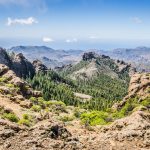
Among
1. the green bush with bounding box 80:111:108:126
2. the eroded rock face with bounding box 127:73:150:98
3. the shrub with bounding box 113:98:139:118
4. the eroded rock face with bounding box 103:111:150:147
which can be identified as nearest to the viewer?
the eroded rock face with bounding box 103:111:150:147

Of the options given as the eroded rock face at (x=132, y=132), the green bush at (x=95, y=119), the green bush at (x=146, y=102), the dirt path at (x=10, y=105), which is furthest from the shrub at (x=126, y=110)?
the eroded rock face at (x=132, y=132)

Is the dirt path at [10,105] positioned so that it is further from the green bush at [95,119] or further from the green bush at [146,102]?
the green bush at [146,102]

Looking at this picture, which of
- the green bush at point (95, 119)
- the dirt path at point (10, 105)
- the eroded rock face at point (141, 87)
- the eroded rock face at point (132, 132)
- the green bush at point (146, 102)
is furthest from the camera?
the eroded rock face at point (141, 87)

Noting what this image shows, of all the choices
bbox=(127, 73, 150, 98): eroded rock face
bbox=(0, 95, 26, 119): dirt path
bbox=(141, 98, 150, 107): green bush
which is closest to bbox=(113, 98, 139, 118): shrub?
bbox=(141, 98, 150, 107): green bush

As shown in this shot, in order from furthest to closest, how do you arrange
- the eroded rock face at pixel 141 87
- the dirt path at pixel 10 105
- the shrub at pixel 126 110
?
the eroded rock face at pixel 141 87
the shrub at pixel 126 110
the dirt path at pixel 10 105

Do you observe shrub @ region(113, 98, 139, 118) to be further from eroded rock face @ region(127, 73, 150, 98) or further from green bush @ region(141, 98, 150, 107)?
eroded rock face @ region(127, 73, 150, 98)

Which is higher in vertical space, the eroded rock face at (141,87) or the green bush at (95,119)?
the green bush at (95,119)

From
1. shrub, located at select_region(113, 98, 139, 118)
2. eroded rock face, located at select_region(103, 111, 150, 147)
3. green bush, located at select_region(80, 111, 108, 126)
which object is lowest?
shrub, located at select_region(113, 98, 139, 118)

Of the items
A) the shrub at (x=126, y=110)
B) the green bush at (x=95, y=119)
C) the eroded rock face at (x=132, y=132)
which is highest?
the eroded rock face at (x=132, y=132)

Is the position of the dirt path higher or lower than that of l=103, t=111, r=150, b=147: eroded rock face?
lower

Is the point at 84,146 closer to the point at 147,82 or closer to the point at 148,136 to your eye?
the point at 148,136

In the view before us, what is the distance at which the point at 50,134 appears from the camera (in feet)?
103

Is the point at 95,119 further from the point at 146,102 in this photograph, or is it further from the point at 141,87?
the point at 141,87

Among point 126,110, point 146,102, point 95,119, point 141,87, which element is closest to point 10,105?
point 95,119
